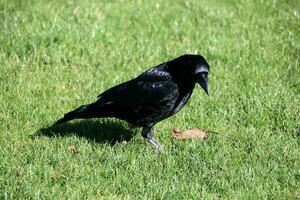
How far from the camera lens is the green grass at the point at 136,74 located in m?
4.91

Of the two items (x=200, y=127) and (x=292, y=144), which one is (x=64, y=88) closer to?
(x=200, y=127)

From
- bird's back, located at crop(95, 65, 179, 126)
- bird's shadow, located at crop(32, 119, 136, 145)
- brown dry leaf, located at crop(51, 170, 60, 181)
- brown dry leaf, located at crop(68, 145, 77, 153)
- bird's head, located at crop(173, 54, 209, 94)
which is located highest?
bird's head, located at crop(173, 54, 209, 94)

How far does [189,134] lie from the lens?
5895 millimetres

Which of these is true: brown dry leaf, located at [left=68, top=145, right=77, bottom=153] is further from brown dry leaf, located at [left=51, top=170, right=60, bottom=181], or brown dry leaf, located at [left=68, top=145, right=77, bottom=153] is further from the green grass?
brown dry leaf, located at [left=51, top=170, right=60, bottom=181]

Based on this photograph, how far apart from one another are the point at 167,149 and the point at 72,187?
1.19 m

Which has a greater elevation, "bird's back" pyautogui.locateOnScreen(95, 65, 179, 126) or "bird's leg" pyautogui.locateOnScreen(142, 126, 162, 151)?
"bird's back" pyautogui.locateOnScreen(95, 65, 179, 126)

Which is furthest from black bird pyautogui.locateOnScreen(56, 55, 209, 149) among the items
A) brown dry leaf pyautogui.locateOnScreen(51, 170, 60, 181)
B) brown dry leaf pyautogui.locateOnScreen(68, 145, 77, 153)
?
brown dry leaf pyautogui.locateOnScreen(51, 170, 60, 181)

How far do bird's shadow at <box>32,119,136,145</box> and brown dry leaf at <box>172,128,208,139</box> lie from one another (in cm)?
48

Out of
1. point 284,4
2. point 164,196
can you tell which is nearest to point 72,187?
point 164,196

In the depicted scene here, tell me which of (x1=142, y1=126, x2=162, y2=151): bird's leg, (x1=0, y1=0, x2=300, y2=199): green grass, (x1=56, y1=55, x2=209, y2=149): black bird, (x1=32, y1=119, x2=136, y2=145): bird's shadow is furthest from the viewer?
(x1=32, y1=119, x2=136, y2=145): bird's shadow

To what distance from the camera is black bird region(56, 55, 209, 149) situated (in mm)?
5371

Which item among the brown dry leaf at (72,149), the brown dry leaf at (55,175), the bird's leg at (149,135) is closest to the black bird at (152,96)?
the bird's leg at (149,135)

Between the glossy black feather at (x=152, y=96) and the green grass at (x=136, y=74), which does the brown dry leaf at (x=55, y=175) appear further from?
the glossy black feather at (x=152, y=96)

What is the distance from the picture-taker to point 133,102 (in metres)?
5.47
